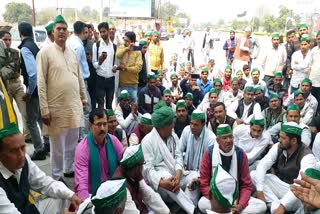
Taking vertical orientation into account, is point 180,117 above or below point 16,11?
below

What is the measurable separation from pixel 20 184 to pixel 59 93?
1.69 metres

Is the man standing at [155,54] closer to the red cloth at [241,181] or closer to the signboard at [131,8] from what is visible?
the red cloth at [241,181]

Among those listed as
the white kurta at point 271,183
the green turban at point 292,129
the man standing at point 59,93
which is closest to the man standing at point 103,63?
the man standing at point 59,93

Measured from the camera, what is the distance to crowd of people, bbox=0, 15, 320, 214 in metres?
2.44

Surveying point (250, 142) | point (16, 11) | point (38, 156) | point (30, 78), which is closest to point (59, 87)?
point (30, 78)

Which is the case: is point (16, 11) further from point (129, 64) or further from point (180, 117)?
point (180, 117)

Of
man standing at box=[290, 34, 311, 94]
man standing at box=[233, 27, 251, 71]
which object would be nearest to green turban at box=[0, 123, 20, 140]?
man standing at box=[290, 34, 311, 94]

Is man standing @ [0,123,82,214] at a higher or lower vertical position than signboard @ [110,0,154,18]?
lower

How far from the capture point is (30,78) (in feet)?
15.2

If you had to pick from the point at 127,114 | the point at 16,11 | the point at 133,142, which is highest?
the point at 16,11

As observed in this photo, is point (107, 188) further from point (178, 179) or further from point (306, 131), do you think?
point (306, 131)

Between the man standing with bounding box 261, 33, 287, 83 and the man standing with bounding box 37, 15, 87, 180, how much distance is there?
4.79 m

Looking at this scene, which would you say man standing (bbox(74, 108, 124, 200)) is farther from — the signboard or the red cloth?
the signboard

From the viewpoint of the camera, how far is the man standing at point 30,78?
4.63m
